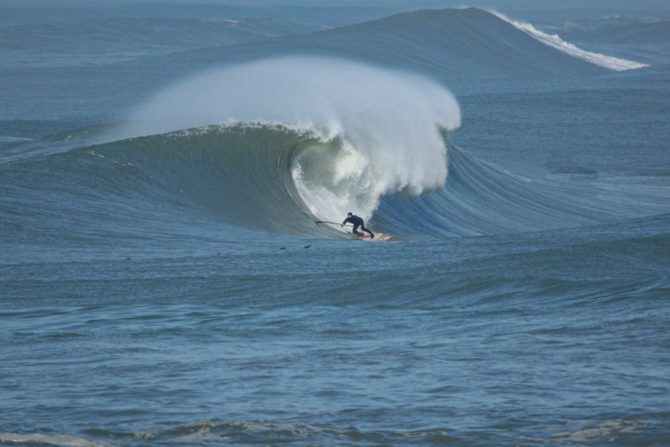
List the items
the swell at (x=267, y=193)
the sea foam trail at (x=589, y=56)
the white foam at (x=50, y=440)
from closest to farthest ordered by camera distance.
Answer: the white foam at (x=50, y=440)
the swell at (x=267, y=193)
the sea foam trail at (x=589, y=56)

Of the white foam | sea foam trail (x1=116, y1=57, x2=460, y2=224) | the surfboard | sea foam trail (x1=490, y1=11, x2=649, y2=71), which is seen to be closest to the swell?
sea foam trail (x1=116, y1=57, x2=460, y2=224)

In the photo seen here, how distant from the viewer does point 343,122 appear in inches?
810

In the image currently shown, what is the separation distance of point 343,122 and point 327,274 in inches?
A: 404

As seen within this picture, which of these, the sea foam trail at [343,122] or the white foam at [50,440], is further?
the sea foam trail at [343,122]

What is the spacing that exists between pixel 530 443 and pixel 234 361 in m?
2.26

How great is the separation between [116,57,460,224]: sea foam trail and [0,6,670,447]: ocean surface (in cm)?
7

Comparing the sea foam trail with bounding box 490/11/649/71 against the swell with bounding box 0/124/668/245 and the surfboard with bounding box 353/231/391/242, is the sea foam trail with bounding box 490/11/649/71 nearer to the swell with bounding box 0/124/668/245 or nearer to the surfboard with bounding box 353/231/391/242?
the swell with bounding box 0/124/668/245

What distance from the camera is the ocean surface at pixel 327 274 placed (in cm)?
620

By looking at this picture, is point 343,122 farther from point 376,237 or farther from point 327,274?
point 327,274

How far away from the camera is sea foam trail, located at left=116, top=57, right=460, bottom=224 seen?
1880 centimetres

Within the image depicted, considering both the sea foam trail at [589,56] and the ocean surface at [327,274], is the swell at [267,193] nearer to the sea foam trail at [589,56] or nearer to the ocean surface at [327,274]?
the ocean surface at [327,274]

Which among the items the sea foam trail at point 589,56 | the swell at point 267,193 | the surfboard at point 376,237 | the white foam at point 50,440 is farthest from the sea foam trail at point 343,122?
the sea foam trail at point 589,56

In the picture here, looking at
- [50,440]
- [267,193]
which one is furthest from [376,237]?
[50,440]

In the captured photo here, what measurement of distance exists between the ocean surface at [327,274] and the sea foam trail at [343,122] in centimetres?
7
